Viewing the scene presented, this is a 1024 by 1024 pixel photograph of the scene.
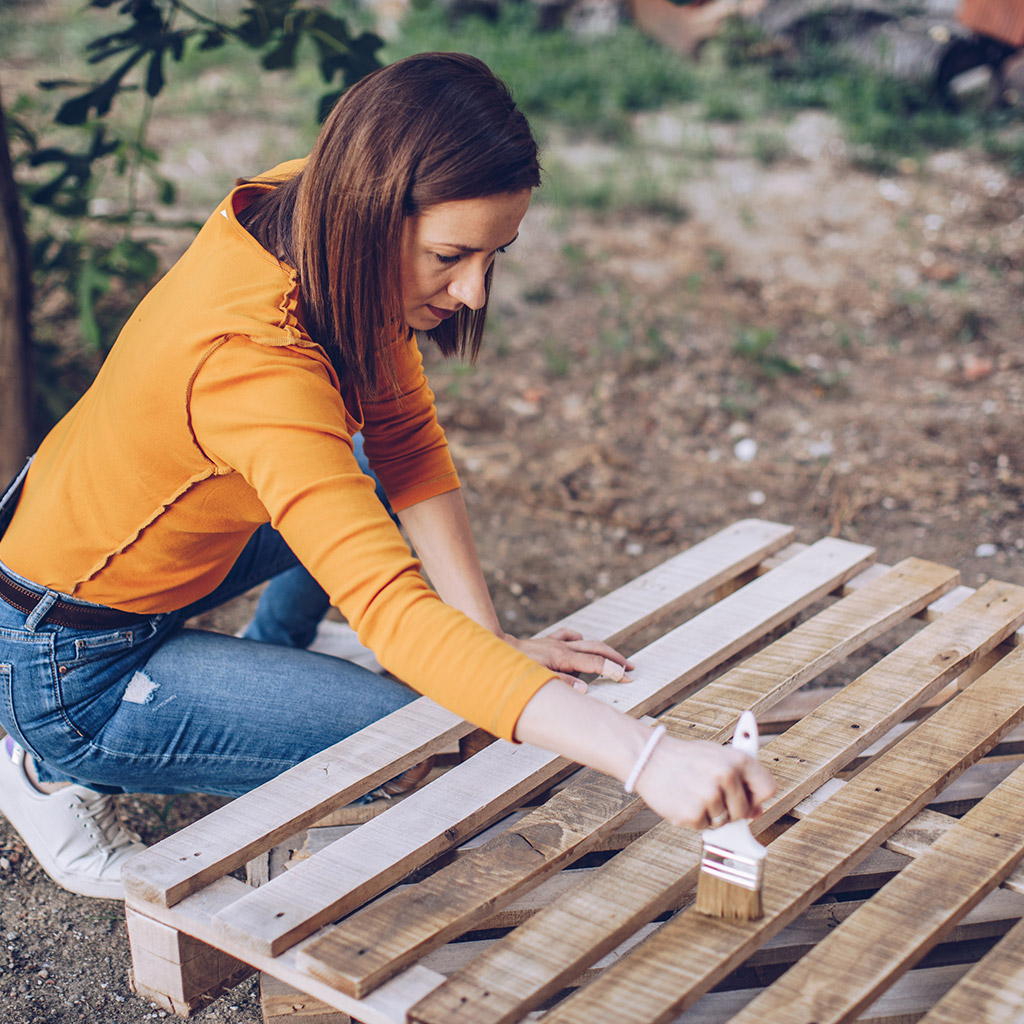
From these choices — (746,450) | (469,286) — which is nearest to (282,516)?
(469,286)

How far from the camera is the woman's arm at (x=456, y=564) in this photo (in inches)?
76.5

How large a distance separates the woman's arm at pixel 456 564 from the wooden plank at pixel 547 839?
0.22 meters

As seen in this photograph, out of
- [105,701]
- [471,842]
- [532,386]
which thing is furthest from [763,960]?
[532,386]

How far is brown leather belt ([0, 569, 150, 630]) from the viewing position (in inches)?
65.4

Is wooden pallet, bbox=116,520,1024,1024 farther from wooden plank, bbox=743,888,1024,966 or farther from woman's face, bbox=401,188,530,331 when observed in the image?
woman's face, bbox=401,188,530,331

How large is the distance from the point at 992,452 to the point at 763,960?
2342 millimetres

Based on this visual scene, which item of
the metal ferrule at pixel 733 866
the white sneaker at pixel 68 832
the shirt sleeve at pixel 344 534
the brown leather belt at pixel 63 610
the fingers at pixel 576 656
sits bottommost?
the white sneaker at pixel 68 832

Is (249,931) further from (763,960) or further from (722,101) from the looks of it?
(722,101)

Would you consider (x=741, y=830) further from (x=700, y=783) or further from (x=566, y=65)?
(x=566, y=65)

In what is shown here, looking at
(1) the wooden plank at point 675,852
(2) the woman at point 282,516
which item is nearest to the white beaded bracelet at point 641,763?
(2) the woman at point 282,516

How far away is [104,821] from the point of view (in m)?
1.96

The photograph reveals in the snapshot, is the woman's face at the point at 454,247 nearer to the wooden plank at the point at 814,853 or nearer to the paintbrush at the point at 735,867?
the paintbrush at the point at 735,867

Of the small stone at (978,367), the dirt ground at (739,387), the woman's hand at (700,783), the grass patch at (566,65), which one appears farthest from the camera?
the grass patch at (566,65)

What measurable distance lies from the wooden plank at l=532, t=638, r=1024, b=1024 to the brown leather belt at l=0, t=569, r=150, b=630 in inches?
32.4
